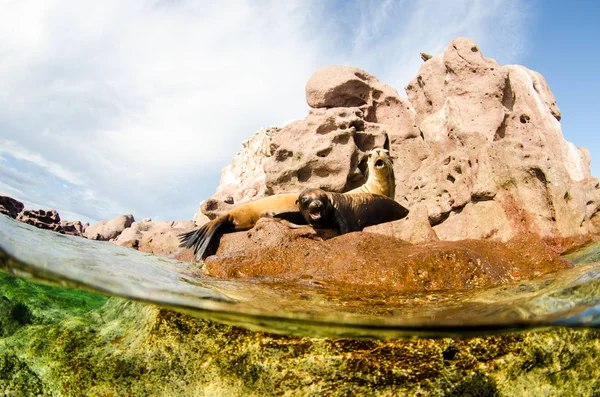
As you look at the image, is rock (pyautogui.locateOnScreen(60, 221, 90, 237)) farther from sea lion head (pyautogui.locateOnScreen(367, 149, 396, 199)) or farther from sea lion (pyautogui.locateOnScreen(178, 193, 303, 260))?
sea lion head (pyautogui.locateOnScreen(367, 149, 396, 199))

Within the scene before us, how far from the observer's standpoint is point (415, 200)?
9.10m

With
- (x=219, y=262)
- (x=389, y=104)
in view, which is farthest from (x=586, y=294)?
(x=389, y=104)

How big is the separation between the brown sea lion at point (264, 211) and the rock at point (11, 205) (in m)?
3.62

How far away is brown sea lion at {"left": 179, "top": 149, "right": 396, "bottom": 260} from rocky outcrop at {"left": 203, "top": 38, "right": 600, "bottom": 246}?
80 cm

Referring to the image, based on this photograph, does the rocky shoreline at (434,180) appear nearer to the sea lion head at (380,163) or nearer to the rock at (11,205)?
the rock at (11,205)

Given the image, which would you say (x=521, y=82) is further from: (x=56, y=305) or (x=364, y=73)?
(x=56, y=305)

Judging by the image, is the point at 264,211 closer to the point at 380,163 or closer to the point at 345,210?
the point at 345,210

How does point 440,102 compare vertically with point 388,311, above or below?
above

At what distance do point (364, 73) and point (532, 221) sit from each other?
6626 mm

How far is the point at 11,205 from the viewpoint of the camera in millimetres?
8836

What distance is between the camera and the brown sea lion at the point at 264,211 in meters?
7.02

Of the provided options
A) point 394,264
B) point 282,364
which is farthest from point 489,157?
point 282,364

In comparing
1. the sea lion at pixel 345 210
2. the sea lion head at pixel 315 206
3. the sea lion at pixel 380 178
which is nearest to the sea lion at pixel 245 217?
the sea lion at pixel 345 210

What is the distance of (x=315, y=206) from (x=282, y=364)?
433cm
